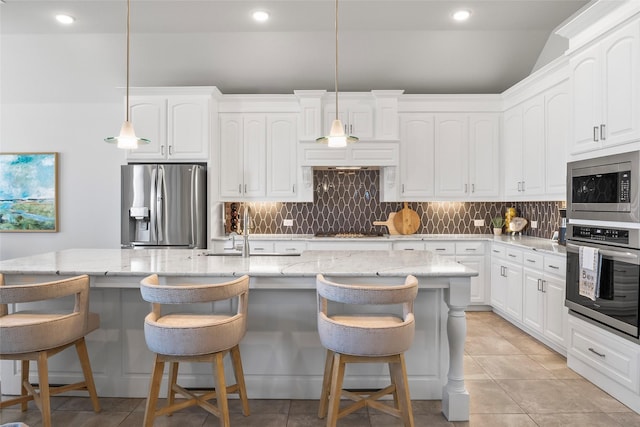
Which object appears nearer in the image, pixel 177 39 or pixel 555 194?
pixel 555 194

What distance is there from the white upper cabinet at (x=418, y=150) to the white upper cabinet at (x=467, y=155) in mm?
80

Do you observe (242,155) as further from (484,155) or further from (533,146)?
(533,146)

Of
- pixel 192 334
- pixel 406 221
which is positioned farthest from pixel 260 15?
pixel 192 334

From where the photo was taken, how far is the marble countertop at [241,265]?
231cm

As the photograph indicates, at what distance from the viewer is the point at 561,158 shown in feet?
12.3

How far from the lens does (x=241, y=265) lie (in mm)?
2533

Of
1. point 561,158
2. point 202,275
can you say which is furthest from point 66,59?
point 561,158

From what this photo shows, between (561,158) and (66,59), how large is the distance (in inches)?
219

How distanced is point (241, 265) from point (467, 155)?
3.50 metres

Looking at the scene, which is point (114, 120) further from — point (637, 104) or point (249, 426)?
point (637, 104)

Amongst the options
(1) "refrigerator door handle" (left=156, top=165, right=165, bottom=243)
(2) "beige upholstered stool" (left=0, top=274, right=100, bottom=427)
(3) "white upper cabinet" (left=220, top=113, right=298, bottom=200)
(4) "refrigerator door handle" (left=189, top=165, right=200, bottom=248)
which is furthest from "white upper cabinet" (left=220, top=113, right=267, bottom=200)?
(2) "beige upholstered stool" (left=0, top=274, right=100, bottom=427)

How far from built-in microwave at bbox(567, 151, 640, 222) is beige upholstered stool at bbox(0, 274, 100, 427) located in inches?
129

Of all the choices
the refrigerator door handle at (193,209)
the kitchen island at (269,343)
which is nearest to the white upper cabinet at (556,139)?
the kitchen island at (269,343)

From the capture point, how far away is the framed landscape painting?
5363 millimetres
